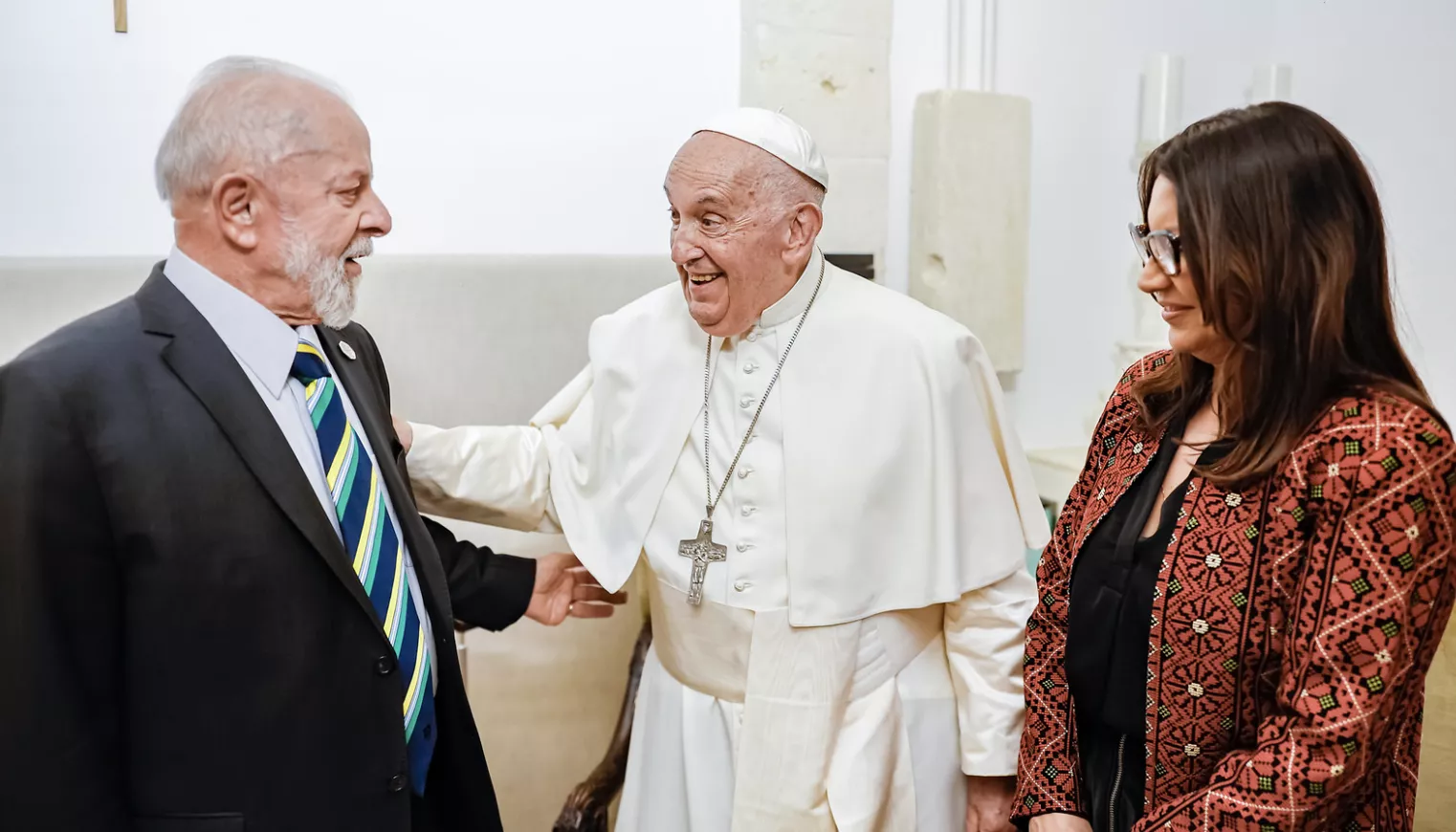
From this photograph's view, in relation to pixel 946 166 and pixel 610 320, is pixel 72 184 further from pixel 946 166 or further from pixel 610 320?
pixel 946 166

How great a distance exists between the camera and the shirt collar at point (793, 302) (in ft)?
6.95

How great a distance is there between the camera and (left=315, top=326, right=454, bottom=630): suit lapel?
5.96 feet

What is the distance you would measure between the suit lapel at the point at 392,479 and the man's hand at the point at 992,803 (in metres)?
1.05

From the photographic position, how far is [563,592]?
2.35 m

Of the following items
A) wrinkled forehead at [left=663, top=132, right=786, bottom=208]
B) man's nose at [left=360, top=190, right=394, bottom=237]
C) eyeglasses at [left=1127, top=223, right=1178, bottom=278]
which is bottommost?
eyeglasses at [left=1127, top=223, right=1178, bottom=278]

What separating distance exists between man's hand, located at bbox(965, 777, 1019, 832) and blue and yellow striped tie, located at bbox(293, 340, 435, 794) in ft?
3.41

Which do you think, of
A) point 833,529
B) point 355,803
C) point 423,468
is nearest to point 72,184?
point 423,468

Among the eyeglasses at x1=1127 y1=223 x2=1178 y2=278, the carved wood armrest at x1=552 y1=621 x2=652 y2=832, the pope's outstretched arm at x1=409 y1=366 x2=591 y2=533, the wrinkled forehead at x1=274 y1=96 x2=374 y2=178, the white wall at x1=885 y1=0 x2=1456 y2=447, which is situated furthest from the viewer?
the white wall at x1=885 y1=0 x2=1456 y2=447

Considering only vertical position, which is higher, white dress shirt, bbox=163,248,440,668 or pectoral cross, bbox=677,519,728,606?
white dress shirt, bbox=163,248,440,668

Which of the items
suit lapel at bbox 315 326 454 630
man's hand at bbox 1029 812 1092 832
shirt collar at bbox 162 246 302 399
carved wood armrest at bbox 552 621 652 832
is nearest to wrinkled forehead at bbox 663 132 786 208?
suit lapel at bbox 315 326 454 630

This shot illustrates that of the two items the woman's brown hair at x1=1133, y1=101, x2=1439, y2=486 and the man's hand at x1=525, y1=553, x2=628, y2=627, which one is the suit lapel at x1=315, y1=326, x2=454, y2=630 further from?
the woman's brown hair at x1=1133, y1=101, x2=1439, y2=486

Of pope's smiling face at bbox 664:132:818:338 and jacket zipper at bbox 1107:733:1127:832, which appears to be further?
pope's smiling face at bbox 664:132:818:338

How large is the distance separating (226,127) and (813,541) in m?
Result: 1.16

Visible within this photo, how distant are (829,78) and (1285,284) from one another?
191cm
